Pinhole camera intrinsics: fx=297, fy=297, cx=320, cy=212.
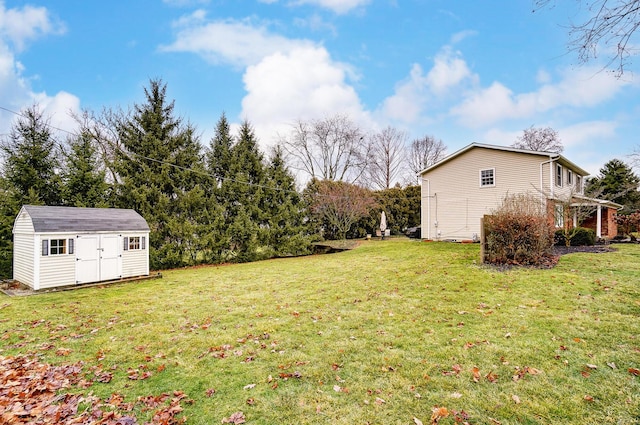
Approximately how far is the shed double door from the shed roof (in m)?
0.36

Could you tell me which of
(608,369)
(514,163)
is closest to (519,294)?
(608,369)

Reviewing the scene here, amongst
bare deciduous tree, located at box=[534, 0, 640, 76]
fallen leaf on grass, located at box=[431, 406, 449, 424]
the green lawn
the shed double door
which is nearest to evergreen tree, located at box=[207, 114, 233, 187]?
the shed double door

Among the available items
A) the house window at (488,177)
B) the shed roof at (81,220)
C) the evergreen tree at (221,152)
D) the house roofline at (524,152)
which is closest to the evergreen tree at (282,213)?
the evergreen tree at (221,152)

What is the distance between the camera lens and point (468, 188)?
58.6 ft

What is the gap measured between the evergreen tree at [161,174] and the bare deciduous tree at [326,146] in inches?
727

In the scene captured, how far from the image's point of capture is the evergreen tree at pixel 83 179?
42.9ft

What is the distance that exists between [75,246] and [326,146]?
2667cm

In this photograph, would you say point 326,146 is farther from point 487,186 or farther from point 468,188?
point 487,186

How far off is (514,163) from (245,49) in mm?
15155

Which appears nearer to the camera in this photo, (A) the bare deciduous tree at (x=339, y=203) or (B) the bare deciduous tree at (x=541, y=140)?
(A) the bare deciduous tree at (x=339, y=203)

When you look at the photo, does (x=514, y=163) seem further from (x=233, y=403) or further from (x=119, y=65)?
(x=119, y=65)

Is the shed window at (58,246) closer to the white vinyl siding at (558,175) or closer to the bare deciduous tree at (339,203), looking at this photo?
the bare deciduous tree at (339,203)

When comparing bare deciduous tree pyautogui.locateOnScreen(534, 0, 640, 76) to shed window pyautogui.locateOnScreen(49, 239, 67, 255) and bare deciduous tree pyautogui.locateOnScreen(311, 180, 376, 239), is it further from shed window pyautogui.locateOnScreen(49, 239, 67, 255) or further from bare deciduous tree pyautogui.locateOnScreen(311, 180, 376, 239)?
bare deciduous tree pyautogui.locateOnScreen(311, 180, 376, 239)

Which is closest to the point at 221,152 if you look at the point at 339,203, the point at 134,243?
the point at 134,243
